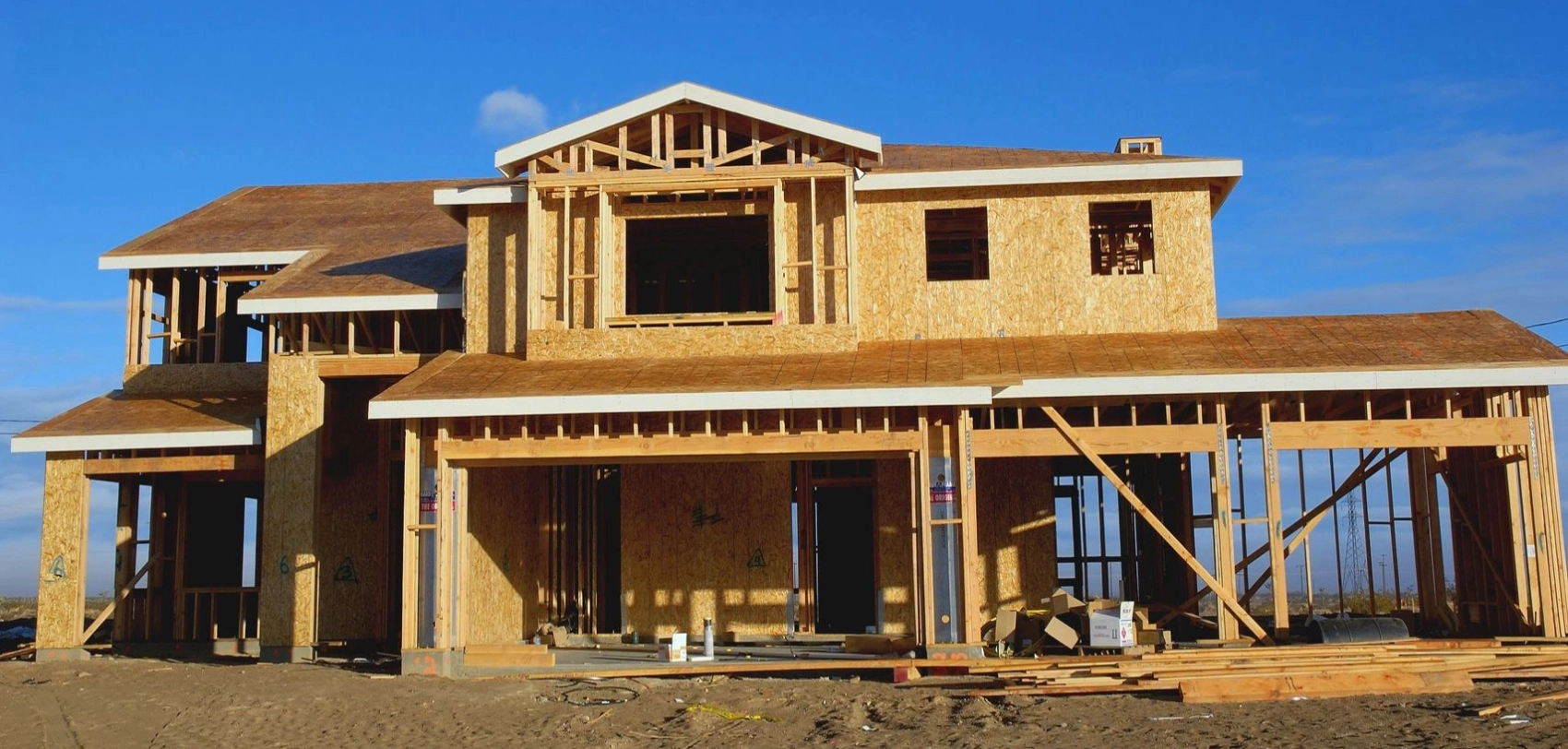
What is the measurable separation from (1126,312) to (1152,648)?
5.20 metres

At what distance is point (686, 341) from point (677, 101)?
3.37 m

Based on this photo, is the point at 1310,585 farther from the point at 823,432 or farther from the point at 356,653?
the point at 356,653

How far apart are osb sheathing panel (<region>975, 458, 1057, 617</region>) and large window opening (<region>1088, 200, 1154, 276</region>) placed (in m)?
3.48

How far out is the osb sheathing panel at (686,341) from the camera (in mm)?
20578

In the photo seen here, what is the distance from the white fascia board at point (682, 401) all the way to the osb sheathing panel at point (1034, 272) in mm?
3468

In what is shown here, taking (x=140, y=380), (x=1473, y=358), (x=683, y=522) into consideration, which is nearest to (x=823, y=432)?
(x=683, y=522)

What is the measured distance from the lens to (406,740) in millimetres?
14820

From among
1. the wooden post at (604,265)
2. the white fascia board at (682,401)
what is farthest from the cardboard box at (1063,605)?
the wooden post at (604,265)

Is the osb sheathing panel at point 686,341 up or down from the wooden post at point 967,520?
up

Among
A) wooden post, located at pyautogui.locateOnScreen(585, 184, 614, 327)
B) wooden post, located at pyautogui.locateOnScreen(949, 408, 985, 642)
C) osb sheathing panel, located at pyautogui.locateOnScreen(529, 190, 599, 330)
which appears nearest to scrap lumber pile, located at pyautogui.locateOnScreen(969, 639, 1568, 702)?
wooden post, located at pyautogui.locateOnScreen(949, 408, 985, 642)

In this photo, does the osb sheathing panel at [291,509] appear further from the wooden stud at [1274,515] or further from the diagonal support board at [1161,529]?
the wooden stud at [1274,515]

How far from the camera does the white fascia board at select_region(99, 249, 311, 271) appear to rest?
82.7ft

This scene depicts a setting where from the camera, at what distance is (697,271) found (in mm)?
25688

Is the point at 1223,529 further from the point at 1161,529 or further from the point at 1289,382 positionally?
the point at 1289,382
